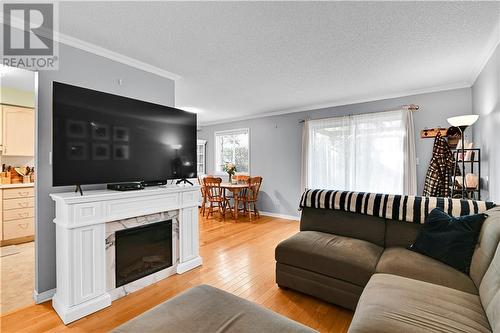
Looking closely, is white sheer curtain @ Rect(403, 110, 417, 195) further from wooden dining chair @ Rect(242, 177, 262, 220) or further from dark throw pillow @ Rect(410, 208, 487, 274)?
wooden dining chair @ Rect(242, 177, 262, 220)

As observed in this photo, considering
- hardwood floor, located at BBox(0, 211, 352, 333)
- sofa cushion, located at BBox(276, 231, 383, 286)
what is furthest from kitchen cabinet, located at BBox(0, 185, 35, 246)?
sofa cushion, located at BBox(276, 231, 383, 286)

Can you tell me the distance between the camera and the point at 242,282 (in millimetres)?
2635

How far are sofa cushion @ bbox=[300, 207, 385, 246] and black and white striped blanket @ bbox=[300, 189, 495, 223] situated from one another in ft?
0.19

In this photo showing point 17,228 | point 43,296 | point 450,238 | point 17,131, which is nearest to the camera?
point 450,238

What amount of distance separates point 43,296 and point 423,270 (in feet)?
10.8

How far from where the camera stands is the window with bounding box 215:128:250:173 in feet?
21.2

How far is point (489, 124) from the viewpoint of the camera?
280 centimetres

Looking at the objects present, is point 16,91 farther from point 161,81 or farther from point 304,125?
point 304,125

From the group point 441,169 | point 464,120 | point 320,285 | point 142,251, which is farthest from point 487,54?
point 142,251

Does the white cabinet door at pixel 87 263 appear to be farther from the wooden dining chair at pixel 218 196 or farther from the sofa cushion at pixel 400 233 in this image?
the wooden dining chair at pixel 218 196

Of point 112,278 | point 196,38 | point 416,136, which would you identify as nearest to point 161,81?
point 196,38

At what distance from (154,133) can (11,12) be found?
1.47m

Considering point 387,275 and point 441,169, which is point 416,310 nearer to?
point 387,275

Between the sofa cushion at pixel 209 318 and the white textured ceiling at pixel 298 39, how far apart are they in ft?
6.87
